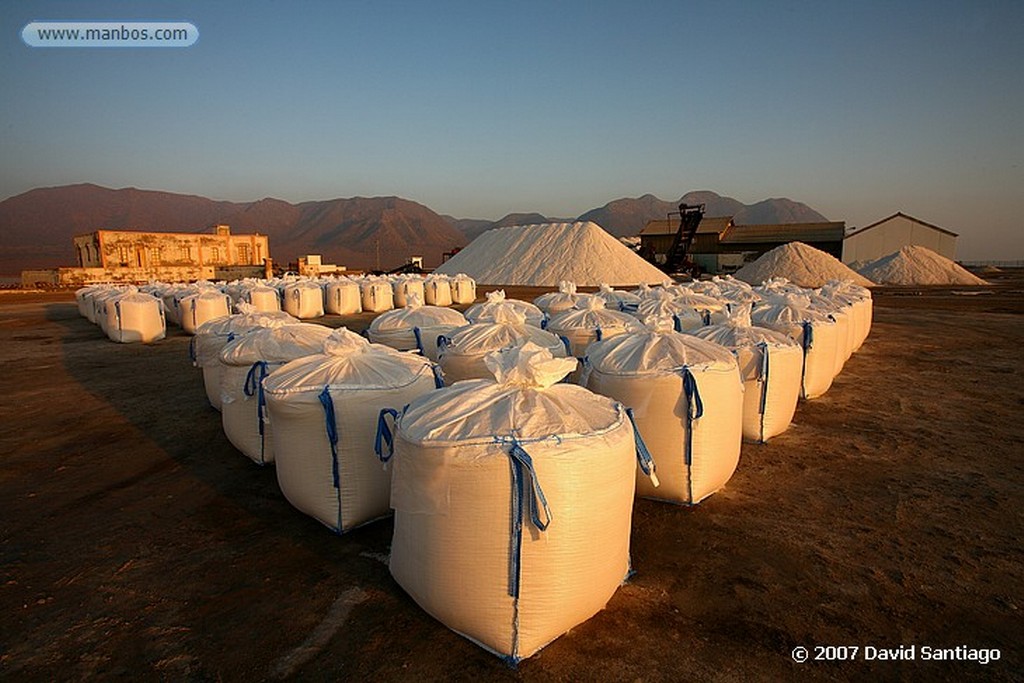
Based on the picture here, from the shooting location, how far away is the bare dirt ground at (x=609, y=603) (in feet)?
6.35

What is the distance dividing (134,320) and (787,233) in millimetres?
38942

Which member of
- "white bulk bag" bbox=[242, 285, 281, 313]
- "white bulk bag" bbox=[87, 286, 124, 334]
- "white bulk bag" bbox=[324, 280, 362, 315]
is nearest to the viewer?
"white bulk bag" bbox=[87, 286, 124, 334]

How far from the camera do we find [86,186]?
120500mm

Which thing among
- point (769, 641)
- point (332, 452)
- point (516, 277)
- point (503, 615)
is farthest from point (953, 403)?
point (516, 277)

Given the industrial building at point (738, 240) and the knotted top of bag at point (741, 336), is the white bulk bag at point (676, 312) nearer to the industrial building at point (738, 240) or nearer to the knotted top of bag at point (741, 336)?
the knotted top of bag at point (741, 336)

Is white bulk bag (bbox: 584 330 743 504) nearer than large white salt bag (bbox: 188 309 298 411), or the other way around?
white bulk bag (bbox: 584 330 743 504)

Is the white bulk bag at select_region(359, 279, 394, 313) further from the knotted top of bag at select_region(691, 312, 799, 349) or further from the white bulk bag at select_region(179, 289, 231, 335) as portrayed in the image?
the knotted top of bag at select_region(691, 312, 799, 349)

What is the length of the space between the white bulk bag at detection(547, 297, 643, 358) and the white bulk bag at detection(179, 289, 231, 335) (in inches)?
317

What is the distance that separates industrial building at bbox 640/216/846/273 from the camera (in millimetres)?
35469

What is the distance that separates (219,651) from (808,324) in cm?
517

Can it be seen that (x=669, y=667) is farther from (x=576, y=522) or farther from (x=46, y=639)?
(x=46, y=639)

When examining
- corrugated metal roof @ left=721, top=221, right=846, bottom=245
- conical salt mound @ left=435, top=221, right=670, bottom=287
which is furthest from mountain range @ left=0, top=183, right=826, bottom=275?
conical salt mound @ left=435, top=221, right=670, bottom=287

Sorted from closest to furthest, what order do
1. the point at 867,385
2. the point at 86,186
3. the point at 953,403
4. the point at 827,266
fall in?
1. the point at 953,403
2. the point at 867,385
3. the point at 827,266
4. the point at 86,186

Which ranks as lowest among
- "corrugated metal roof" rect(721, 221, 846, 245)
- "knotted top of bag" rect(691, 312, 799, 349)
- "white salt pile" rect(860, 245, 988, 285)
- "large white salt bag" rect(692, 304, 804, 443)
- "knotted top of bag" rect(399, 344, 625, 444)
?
"white salt pile" rect(860, 245, 988, 285)
